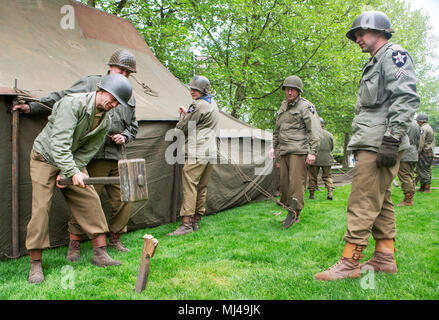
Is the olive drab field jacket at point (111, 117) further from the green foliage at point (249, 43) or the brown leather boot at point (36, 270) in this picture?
the green foliage at point (249, 43)

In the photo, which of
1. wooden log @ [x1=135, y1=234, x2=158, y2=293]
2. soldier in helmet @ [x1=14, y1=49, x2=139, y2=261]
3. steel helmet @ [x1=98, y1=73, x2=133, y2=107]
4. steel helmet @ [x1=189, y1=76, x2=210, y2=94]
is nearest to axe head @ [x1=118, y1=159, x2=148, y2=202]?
wooden log @ [x1=135, y1=234, x2=158, y2=293]

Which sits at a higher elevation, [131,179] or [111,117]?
[111,117]

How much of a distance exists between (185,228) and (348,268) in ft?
7.05

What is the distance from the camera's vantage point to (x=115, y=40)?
18.0 ft

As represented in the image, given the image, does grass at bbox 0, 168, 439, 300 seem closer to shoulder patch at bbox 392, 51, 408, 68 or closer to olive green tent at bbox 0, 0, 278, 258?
olive green tent at bbox 0, 0, 278, 258

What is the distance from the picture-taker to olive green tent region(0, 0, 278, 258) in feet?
10.8

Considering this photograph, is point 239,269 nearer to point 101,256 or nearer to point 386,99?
point 101,256

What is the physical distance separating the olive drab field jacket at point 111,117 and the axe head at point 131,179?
48.6 inches

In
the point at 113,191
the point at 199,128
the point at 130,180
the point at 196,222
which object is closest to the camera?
the point at 130,180

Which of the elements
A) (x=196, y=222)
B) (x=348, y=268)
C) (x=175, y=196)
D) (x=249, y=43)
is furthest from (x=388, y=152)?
(x=249, y=43)

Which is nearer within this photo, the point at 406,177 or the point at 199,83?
the point at 199,83

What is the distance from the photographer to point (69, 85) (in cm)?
396

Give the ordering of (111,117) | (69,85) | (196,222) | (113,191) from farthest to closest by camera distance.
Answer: (196,222)
(69,85)
(113,191)
(111,117)
